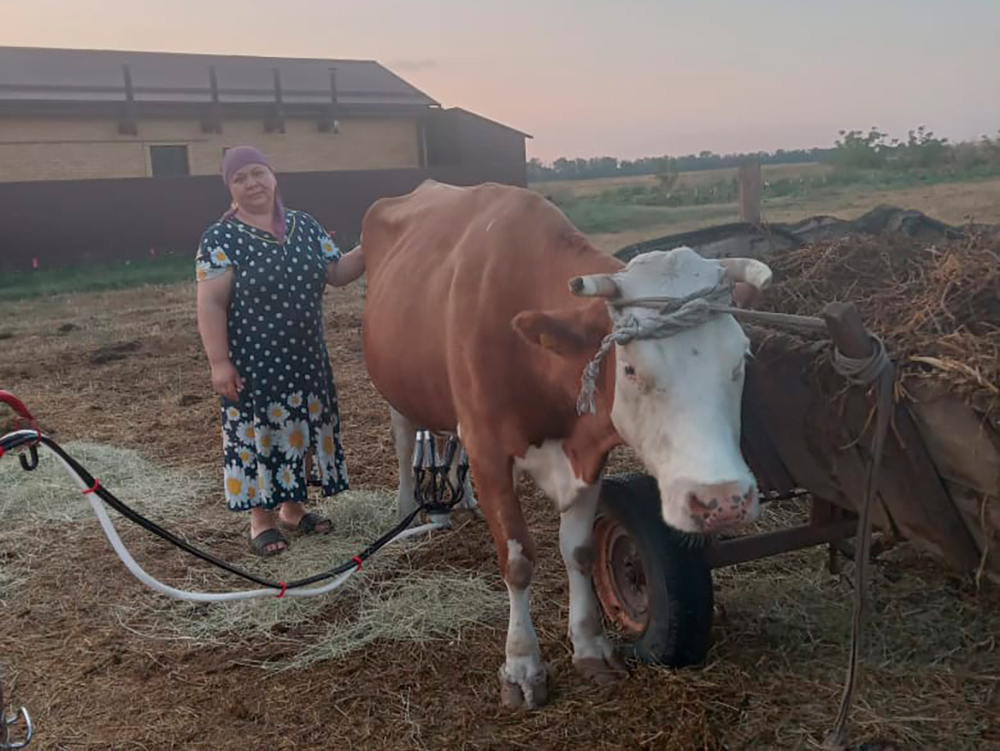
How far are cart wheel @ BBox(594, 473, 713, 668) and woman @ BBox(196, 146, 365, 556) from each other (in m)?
1.75

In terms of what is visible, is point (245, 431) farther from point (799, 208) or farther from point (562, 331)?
point (799, 208)

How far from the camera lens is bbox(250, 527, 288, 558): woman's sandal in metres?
4.52

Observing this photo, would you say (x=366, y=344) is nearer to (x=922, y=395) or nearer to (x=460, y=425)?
(x=460, y=425)

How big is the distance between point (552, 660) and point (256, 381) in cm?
191

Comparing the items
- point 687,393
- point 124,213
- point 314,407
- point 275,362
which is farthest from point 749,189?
point 124,213

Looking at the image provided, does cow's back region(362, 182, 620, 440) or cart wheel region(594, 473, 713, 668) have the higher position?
cow's back region(362, 182, 620, 440)

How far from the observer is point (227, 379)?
4266 millimetres

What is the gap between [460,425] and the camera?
3385mm

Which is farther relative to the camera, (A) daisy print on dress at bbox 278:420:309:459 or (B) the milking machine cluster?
(B) the milking machine cluster

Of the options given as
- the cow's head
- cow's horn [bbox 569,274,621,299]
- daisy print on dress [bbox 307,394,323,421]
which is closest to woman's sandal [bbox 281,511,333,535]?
daisy print on dress [bbox 307,394,323,421]

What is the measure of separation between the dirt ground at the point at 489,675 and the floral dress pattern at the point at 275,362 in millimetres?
458

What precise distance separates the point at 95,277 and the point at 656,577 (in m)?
16.0

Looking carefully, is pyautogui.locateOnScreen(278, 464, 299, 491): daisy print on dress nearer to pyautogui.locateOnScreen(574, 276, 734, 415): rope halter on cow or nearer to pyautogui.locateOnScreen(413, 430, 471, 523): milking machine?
pyautogui.locateOnScreen(413, 430, 471, 523): milking machine

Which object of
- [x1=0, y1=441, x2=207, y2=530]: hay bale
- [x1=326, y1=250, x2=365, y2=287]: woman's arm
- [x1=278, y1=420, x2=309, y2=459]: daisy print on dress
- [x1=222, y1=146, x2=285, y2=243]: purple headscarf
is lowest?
[x1=0, y1=441, x2=207, y2=530]: hay bale
